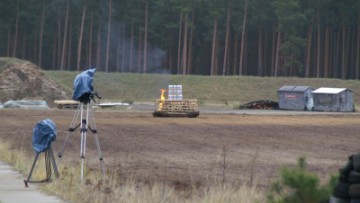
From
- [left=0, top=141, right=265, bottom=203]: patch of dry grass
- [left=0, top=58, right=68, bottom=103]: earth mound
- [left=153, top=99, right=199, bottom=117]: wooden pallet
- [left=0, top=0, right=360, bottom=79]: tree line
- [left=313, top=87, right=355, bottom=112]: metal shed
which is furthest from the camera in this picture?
[left=0, top=0, right=360, bottom=79]: tree line

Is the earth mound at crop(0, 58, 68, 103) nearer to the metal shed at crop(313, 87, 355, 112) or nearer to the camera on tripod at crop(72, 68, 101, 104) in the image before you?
the metal shed at crop(313, 87, 355, 112)

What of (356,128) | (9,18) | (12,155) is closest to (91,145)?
(12,155)

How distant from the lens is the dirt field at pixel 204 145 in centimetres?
2264

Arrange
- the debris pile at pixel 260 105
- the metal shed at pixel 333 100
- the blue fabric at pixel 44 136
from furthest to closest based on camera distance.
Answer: the debris pile at pixel 260 105
the metal shed at pixel 333 100
the blue fabric at pixel 44 136

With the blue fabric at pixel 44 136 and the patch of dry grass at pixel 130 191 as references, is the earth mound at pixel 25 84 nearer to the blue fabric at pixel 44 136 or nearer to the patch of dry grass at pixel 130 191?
the patch of dry grass at pixel 130 191

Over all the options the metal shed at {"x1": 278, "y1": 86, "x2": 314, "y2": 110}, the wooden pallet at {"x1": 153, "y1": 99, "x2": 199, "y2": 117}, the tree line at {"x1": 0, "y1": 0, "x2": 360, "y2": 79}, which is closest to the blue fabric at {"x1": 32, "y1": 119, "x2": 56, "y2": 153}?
the wooden pallet at {"x1": 153, "y1": 99, "x2": 199, "y2": 117}

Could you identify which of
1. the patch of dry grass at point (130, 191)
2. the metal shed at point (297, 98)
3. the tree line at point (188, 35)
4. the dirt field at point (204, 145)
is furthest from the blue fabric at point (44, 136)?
the tree line at point (188, 35)

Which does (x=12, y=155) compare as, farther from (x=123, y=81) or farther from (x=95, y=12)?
(x=95, y=12)

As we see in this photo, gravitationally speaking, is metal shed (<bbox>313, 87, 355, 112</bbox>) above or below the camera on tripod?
below

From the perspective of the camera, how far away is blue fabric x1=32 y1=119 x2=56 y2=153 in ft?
57.9

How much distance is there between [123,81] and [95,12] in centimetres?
2032

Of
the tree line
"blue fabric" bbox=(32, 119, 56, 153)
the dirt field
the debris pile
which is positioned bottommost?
the dirt field

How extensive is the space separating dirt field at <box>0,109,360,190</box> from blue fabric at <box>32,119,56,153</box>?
309 cm

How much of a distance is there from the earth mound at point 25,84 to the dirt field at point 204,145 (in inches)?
771
